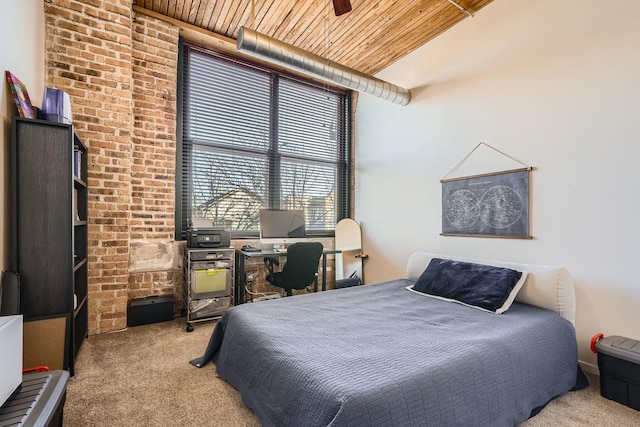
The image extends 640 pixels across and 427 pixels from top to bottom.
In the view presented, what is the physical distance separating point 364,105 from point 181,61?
2.56m

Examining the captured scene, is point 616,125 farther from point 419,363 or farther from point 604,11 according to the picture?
point 419,363

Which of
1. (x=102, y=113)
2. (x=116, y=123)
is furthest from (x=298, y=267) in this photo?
(x=102, y=113)

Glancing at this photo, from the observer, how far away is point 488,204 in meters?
2.94

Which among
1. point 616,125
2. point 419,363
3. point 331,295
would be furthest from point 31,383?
point 616,125

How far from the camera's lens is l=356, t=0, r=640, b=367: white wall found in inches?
84.5

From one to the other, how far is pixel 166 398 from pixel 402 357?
1.47 metres

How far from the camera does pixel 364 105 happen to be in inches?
181

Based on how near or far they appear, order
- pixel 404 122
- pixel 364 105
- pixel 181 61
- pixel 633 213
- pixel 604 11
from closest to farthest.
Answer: pixel 633 213 < pixel 604 11 < pixel 181 61 < pixel 404 122 < pixel 364 105

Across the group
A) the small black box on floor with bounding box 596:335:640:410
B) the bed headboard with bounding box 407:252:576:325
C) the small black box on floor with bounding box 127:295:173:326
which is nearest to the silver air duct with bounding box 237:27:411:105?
the bed headboard with bounding box 407:252:576:325

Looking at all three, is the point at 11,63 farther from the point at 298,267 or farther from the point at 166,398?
the point at 298,267

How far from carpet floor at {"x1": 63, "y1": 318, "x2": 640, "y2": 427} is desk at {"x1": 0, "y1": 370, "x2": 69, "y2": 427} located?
606mm

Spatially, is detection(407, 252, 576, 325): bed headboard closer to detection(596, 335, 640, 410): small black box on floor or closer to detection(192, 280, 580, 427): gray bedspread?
detection(192, 280, 580, 427): gray bedspread

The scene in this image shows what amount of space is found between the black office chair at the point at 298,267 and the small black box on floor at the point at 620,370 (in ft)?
8.19

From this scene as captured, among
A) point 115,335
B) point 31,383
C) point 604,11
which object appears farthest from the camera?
point 115,335
